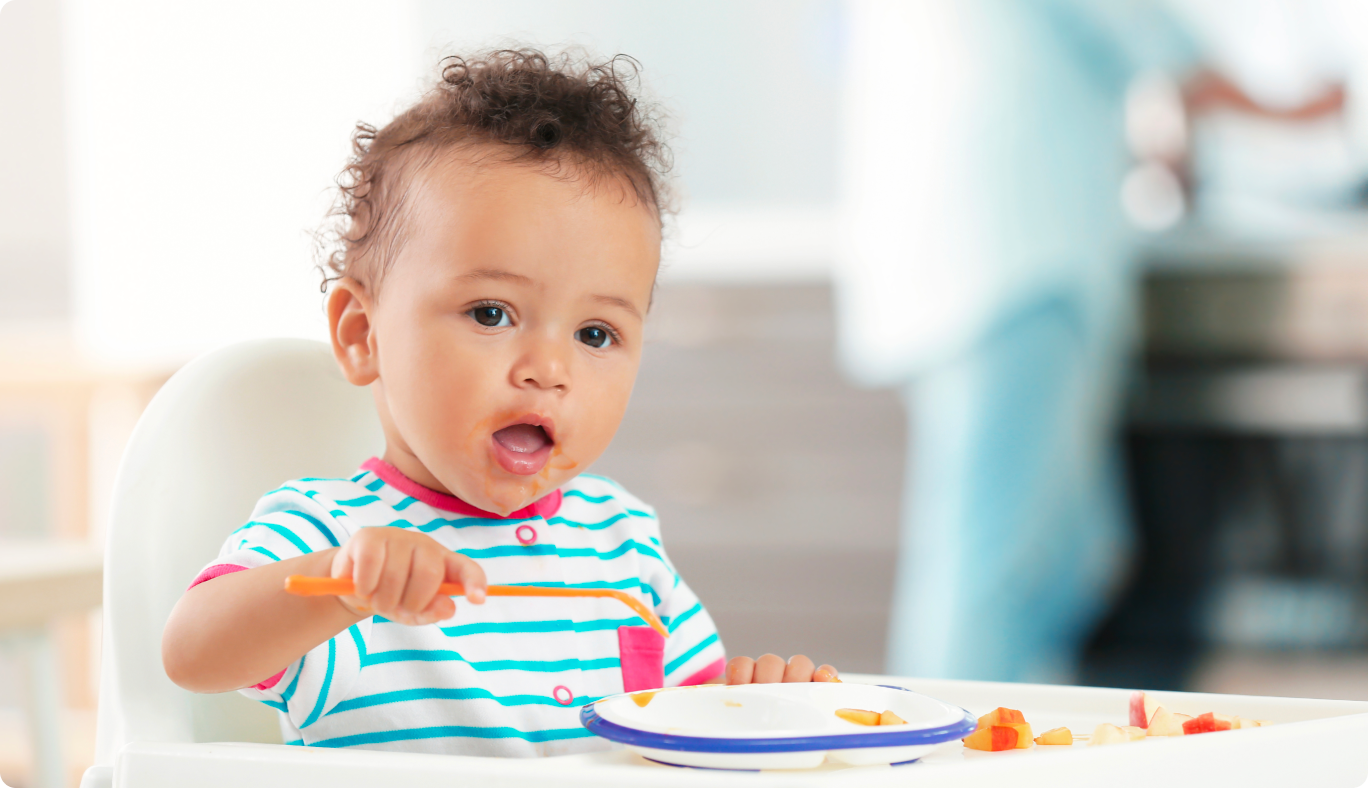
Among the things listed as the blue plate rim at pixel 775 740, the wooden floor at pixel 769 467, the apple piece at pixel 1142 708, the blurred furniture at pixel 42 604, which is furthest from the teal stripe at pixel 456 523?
the wooden floor at pixel 769 467

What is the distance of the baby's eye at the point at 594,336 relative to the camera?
65 centimetres

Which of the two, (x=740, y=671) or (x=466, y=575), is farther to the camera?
(x=740, y=671)

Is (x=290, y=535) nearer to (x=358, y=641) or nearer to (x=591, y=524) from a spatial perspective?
(x=358, y=641)

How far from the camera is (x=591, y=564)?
685 mm

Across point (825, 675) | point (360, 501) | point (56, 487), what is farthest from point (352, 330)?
point (56, 487)

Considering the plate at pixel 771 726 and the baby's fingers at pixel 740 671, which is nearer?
the plate at pixel 771 726

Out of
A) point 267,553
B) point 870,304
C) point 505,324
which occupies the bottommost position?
point 267,553

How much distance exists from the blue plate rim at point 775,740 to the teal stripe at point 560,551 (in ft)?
0.64

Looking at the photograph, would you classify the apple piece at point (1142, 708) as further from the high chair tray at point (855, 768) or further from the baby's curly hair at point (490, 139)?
the baby's curly hair at point (490, 139)

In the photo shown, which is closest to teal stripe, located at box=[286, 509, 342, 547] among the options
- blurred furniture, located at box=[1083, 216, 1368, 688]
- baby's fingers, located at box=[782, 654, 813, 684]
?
baby's fingers, located at box=[782, 654, 813, 684]

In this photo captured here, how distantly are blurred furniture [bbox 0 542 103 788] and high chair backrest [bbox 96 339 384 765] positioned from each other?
44 centimetres

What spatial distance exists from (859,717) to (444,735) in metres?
0.21

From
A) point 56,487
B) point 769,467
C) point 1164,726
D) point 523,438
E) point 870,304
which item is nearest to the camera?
point 1164,726

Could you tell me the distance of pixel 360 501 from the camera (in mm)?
642
